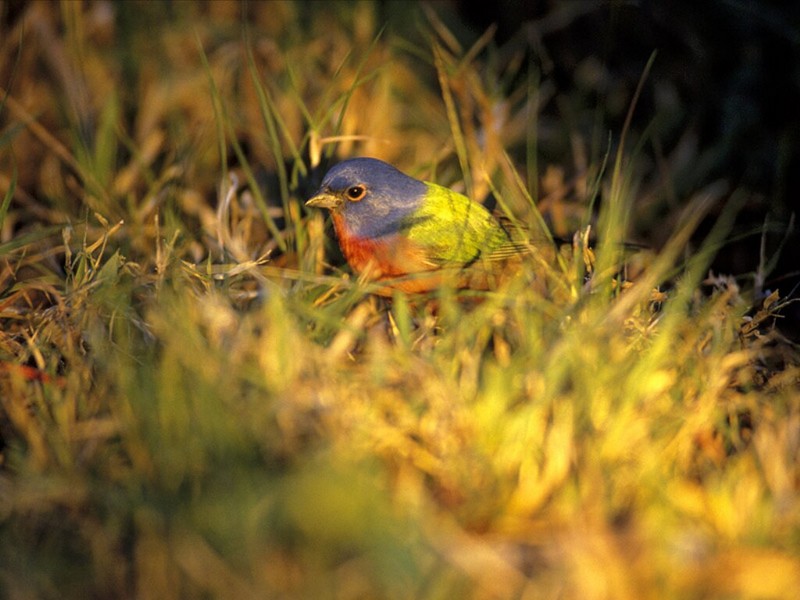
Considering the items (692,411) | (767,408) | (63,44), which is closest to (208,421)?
(692,411)

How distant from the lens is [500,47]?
5.36 meters

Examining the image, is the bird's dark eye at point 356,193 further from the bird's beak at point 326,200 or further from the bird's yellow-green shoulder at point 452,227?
the bird's yellow-green shoulder at point 452,227

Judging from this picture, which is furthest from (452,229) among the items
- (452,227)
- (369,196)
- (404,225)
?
(369,196)

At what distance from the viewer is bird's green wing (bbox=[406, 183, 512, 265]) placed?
3709 millimetres

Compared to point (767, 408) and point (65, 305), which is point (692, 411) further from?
point (65, 305)

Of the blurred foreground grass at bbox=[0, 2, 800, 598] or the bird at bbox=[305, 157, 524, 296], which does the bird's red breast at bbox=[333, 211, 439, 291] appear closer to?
the bird at bbox=[305, 157, 524, 296]

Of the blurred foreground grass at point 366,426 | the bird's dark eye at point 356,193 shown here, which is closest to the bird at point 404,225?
the bird's dark eye at point 356,193

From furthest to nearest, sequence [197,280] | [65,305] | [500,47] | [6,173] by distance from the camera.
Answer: [500,47]
[6,173]
[197,280]
[65,305]

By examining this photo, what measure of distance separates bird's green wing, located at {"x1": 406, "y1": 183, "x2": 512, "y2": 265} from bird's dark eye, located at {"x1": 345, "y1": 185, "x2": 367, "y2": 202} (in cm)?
22

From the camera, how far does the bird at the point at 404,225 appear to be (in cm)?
367

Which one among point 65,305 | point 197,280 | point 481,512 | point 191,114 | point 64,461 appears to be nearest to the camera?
point 481,512

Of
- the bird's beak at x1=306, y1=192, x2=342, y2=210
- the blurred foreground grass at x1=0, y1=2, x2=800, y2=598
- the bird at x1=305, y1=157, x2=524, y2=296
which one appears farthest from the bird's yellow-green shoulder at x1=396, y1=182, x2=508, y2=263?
the bird's beak at x1=306, y1=192, x2=342, y2=210

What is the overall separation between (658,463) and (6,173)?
3.36 meters

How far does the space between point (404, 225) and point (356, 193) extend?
→ 240mm
